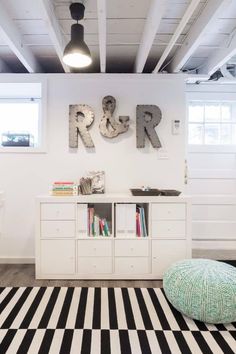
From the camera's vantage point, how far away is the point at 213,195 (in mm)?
3799

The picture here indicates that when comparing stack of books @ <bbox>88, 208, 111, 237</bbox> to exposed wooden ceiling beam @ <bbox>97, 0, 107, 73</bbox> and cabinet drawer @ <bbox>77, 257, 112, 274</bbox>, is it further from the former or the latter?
exposed wooden ceiling beam @ <bbox>97, 0, 107, 73</bbox>

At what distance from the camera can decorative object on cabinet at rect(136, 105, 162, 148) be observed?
316cm

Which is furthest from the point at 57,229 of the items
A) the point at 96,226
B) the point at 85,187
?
the point at 85,187

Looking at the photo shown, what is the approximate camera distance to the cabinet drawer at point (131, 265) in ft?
9.04

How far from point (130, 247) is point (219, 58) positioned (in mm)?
2249

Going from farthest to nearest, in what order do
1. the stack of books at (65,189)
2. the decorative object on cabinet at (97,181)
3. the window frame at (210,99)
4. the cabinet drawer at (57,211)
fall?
the window frame at (210,99) < the decorative object on cabinet at (97,181) < the stack of books at (65,189) < the cabinet drawer at (57,211)

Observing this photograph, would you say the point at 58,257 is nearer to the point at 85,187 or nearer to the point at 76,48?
the point at 85,187

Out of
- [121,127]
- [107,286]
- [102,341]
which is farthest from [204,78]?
[102,341]

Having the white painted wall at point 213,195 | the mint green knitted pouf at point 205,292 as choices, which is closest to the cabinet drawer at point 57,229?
the mint green knitted pouf at point 205,292

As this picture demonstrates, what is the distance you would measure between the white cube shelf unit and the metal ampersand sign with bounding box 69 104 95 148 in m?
0.79

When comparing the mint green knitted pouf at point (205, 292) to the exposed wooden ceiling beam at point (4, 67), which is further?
the exposed wooden ceiling beam at point (4, 67)

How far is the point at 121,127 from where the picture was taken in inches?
124

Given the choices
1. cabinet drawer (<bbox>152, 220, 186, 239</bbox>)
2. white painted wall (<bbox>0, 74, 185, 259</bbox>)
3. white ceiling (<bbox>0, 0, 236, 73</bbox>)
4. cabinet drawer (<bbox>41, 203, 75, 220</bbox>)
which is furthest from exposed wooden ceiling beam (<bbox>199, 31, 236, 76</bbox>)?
cabinet drawer (<bbox>41, 203, 75, 220</bbox>)

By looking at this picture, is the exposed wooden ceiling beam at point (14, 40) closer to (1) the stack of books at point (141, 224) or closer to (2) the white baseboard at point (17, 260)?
(1) the stack of books at point (141, 224)
